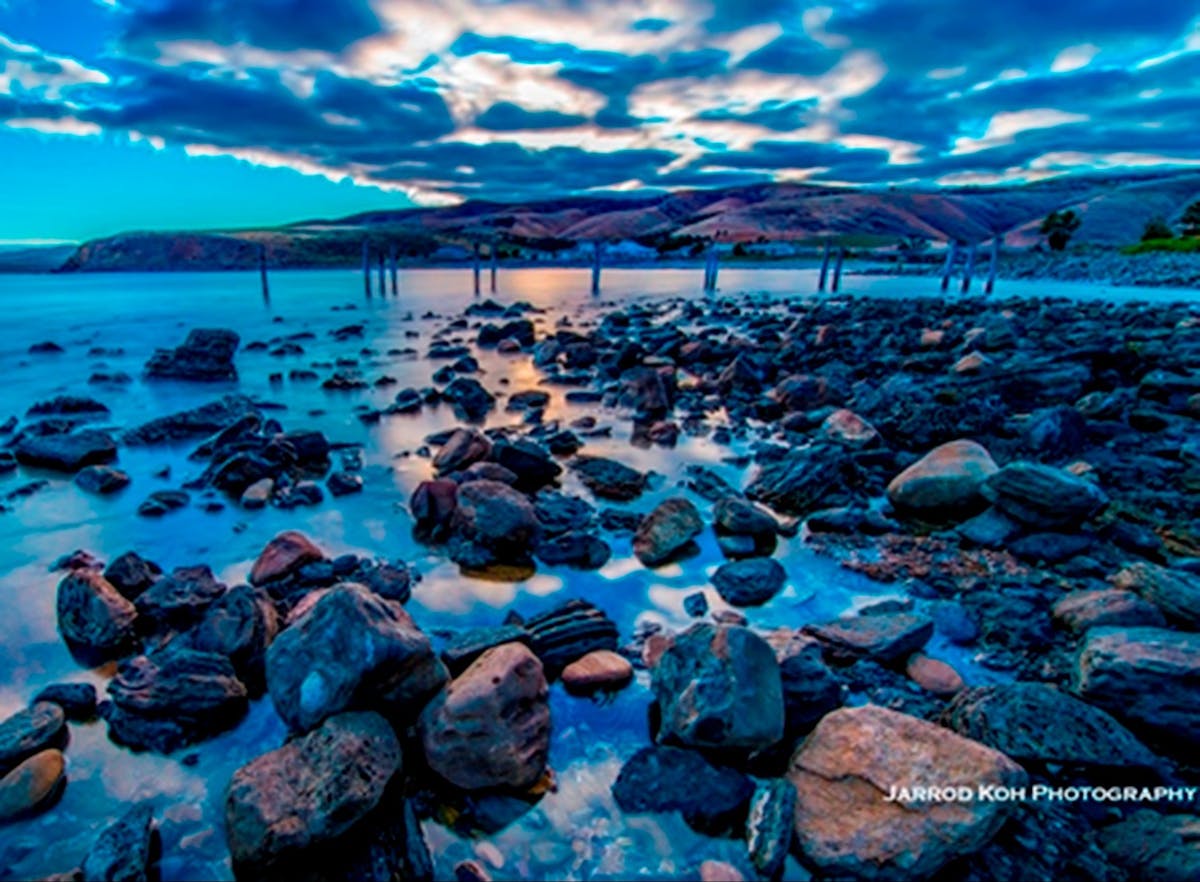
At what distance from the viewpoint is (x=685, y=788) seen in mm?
4066

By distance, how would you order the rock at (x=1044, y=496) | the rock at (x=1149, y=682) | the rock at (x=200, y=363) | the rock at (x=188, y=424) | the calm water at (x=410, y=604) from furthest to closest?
the rock at (x=200, y=363) < the rock at (x=188, y=424) < the rock at (x=1044, y=496) < the rock at (x=1149, y=682) < the calm water at (x=410, y=604)

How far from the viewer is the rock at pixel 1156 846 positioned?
10.6 feet

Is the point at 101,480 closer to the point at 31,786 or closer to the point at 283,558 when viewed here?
the point at 283,558

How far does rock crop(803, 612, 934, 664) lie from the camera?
5.30 meters

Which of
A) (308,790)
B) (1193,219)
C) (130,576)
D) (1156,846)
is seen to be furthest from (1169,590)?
(1193,219)

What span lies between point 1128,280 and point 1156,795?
60.7 meters

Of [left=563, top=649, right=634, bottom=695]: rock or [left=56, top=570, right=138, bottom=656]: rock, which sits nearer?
[left=563, top=649, right=634, bottom=695]: rock

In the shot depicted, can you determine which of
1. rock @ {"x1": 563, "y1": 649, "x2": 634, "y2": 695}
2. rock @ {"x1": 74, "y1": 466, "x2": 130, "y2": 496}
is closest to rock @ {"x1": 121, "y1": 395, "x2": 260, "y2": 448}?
rock @ {"x1": 74, "y1": 466, "x2": 130, "y2": 496}

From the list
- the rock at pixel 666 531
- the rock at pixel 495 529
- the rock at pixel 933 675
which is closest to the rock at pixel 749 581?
the rock at pixel 666 531

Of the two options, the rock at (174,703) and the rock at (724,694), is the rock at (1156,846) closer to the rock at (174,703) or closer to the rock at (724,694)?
the rock at (724,694)

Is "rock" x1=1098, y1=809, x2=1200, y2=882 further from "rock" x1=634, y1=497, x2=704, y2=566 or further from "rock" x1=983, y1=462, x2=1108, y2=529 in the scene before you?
"rock" x1=634, y1=497, x2=704, y2=566

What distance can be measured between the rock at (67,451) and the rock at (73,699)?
7.53 metres

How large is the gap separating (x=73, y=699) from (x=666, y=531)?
5432mm

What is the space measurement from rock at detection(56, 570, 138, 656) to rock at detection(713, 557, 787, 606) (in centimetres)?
546
